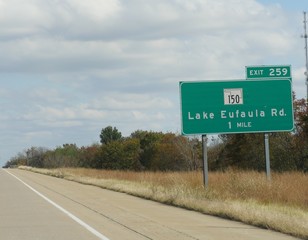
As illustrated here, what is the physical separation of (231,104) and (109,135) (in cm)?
13896

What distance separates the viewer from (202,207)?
2014 cm

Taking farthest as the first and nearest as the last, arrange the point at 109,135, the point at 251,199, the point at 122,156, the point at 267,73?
the point at 109,135, the point at 122,156, the point at 267,73, the point at 251,199

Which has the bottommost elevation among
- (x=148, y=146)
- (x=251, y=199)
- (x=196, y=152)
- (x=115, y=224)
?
(x=115, y=224)

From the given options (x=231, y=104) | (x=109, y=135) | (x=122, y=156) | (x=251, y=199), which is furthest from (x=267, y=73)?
(x=109, y=135)

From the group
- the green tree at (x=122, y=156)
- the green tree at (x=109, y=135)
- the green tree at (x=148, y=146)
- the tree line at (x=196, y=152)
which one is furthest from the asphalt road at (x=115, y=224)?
the green tree at (x=109, y=135)

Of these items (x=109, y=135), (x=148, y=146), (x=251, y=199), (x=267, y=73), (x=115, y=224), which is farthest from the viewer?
(x=109, y=135)

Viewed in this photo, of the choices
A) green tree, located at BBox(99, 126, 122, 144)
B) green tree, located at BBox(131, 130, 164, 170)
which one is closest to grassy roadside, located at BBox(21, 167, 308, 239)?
green tree, located at BBox(131, 130, 164, 170)

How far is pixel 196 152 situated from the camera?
76.1m

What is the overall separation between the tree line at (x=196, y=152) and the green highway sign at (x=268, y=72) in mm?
19956

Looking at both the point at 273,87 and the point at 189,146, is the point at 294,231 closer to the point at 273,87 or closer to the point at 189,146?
the point at 273,87

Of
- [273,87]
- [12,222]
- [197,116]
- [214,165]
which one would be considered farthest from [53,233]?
[214,165]

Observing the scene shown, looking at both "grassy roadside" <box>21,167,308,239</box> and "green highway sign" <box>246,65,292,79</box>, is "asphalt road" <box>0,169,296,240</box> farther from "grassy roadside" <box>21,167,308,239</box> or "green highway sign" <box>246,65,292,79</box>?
"green highway sign" <box>246,65,292,79</box>

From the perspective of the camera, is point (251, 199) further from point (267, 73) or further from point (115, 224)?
point (267, 73)

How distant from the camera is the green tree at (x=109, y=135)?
16488 cm
